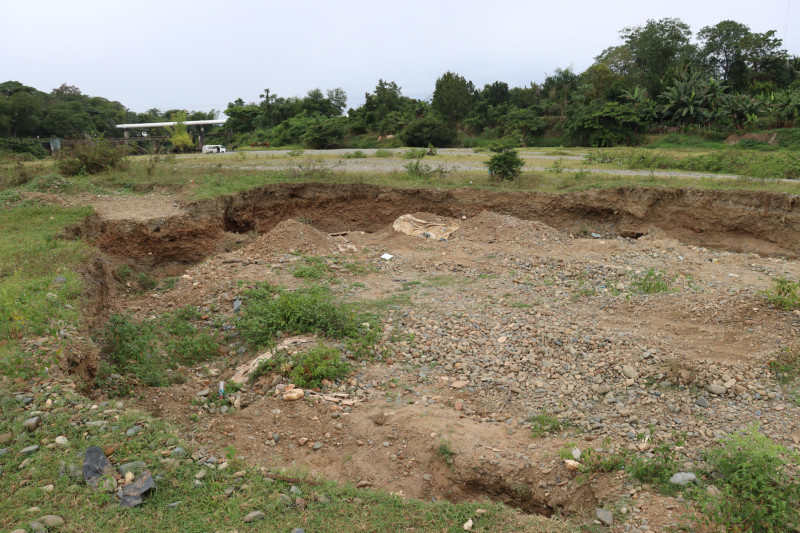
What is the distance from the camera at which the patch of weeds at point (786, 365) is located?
5.40 metres

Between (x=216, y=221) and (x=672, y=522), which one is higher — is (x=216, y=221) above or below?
above

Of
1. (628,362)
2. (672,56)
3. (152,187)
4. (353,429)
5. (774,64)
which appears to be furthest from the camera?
(672,56)

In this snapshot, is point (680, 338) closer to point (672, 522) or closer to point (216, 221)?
point (672, 522)

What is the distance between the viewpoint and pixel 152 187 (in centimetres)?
1325

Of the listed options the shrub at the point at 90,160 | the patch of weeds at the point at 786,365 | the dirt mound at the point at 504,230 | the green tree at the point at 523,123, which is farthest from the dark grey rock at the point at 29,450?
the green tree at the point at 523,123

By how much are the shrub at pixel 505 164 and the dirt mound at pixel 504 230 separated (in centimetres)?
231

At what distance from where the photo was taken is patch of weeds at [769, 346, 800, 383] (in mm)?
5402

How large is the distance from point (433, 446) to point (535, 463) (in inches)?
33.6

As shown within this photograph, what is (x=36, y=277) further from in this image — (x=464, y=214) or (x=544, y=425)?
(x=464, y=214)

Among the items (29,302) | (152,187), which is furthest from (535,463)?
(152,187)

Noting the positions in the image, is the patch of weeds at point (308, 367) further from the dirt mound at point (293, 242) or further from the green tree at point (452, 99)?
the green tree at point (452, 99)

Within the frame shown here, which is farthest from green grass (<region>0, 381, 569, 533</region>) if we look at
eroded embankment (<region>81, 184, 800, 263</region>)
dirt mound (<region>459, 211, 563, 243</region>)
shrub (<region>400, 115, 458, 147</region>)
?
shrub (<region>400, 115, 458, 147</region>)

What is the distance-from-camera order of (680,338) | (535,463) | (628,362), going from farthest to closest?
(680,338) → (628,362) → (535,463)

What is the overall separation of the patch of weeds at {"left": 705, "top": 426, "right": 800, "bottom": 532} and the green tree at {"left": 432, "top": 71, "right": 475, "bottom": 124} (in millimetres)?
33010
